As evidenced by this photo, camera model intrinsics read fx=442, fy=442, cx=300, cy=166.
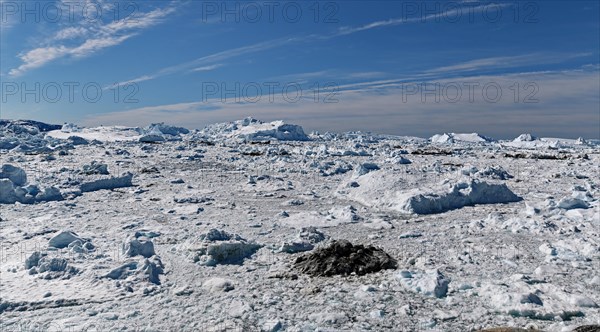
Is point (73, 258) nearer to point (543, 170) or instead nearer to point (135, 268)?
point (135, 268)

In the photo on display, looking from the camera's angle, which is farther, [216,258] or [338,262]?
[216,258]

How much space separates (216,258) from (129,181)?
9.28 metres

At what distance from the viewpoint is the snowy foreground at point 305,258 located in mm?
4809

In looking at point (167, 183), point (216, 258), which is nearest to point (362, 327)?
point (216, 258)

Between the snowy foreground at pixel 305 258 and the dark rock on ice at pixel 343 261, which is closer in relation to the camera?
the snowy foreground at pixel 305 258

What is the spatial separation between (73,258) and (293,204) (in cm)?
565

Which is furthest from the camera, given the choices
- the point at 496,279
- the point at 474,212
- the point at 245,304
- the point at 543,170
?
the point at 543,170

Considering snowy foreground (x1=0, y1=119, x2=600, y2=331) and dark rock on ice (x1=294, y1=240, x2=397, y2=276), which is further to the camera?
dark rock on ice (x1=294, y1=240, x2=397, y2=276)

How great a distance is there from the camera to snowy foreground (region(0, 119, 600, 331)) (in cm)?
481

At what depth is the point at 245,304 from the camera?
510 centimetres

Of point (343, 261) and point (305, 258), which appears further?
point (305, 258)

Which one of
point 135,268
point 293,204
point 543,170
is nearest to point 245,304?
point 135,268

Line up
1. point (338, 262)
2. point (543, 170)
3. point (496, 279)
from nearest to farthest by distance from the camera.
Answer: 1. point (496, 279)
2. point (338, 262)
3. point (543, 170)

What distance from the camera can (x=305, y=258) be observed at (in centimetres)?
642
